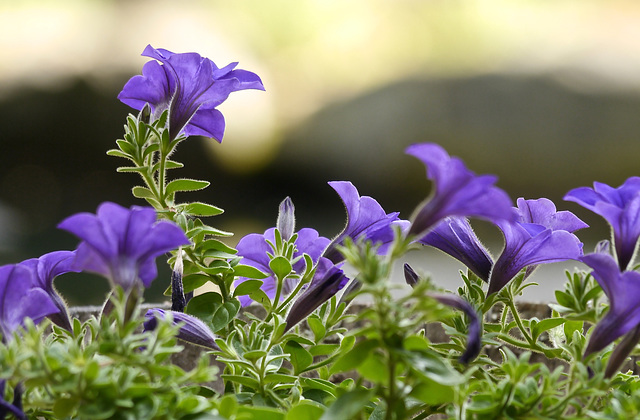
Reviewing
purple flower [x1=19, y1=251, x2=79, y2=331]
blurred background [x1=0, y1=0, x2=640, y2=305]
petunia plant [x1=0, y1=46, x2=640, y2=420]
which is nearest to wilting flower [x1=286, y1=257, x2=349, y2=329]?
petunia plant [x1=0, y1=46, x2=640, y2=420]

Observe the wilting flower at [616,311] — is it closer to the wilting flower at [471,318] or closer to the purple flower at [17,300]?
the wilting flower at [471,318]

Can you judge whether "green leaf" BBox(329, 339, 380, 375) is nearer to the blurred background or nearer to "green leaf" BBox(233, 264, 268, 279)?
"green leaf" BBox(233, 264, 268, 279)

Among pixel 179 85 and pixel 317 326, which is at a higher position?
pixel 179 85

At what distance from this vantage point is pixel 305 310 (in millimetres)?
319

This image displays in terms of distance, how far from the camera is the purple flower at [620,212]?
0.28 metres

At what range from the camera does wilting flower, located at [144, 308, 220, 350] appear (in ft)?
0.98

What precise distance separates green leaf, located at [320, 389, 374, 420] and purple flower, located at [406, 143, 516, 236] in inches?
2.5

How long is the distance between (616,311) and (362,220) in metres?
0.13

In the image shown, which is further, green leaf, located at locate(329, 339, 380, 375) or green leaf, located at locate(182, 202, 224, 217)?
green leaf, located at locate(182, 202, 224, 217)

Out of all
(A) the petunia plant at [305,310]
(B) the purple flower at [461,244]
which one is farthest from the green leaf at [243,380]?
(B) the purple flower at [461,244]

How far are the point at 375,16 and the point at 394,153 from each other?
68 centimetres

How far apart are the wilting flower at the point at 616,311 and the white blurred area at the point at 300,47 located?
2.79 m

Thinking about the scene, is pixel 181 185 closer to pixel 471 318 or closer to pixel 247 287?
pixel 247 287

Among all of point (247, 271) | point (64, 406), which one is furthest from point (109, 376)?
point (247, 271)
